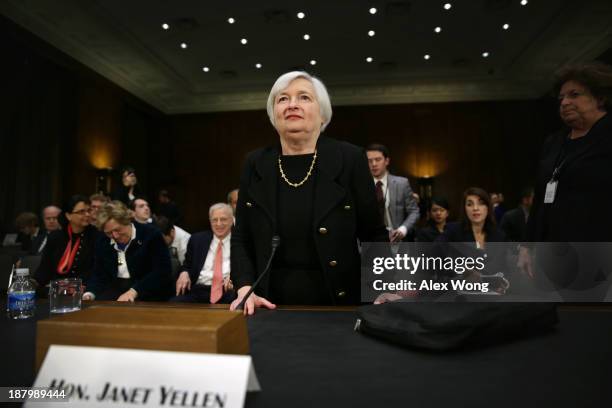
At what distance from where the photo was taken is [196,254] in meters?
3.59

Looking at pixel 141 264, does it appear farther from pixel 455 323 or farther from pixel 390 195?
pixel 455 323

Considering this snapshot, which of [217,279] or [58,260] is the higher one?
[58,260]

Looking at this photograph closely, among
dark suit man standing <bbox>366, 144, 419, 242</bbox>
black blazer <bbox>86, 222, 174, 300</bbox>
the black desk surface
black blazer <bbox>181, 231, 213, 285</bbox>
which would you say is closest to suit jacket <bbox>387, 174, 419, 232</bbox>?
dark suit man standing <bbox>366, 144, 419, 242</bbox>

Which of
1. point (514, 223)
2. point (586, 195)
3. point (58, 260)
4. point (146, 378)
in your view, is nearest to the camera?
point (146, 378)

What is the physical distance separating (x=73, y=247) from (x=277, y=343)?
3.32 metres

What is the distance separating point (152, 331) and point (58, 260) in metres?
3.46

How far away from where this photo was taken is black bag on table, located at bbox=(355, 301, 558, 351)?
730 mm

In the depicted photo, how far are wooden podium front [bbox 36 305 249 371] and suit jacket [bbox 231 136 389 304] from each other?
694 millimetres

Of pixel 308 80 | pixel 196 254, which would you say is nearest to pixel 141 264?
pixel 196 254

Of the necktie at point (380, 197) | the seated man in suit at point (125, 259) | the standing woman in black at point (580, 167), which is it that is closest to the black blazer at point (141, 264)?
the seated man in suit at point (125, 259)

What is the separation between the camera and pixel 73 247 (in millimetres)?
A: 3547

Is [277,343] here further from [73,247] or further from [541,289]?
[73,247]

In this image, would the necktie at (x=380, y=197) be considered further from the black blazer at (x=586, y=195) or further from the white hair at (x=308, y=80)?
the white hair at (x=308, y=80)

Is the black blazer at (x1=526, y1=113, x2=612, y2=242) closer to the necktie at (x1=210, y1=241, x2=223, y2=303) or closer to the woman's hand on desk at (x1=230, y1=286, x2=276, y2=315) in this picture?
the woman's hand on desk at (x1=230, y1=286, x2=276, y2=315)
